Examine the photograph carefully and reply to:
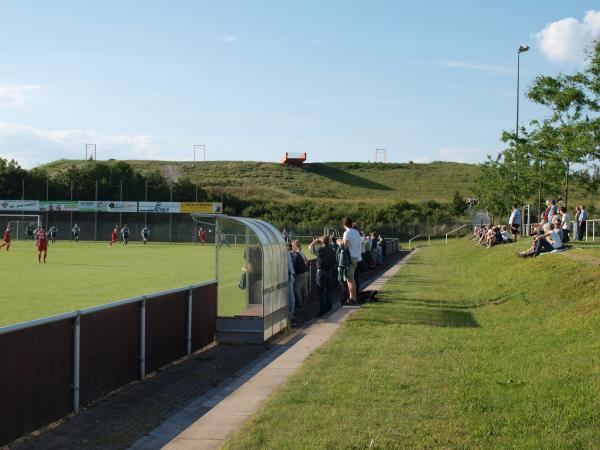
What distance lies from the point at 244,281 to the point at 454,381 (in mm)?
6192

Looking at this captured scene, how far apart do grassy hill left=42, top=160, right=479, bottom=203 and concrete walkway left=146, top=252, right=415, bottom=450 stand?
311 ft

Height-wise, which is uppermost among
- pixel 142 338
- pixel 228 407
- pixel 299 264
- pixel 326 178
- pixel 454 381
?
pixel 326 178

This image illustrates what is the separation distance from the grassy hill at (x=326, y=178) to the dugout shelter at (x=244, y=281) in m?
91.5

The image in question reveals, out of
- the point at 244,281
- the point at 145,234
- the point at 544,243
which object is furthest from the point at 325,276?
the point at 145,234

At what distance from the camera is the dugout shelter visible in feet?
48.0

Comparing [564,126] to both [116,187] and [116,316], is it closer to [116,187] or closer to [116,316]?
[116,316]

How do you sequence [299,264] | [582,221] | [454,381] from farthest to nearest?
[582,221] < [299,264] < [454,381]

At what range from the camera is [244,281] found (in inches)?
601

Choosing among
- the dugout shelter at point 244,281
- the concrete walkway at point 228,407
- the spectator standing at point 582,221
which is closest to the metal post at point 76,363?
A: the concrete walkway at point 228,407

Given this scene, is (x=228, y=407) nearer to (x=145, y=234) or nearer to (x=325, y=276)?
(x=325, y=276)

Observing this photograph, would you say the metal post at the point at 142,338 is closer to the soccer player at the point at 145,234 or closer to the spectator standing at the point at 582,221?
the spectator standing at the point at 582,221

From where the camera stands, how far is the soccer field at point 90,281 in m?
15.4

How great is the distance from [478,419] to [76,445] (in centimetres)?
360

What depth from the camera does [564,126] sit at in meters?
27.4
